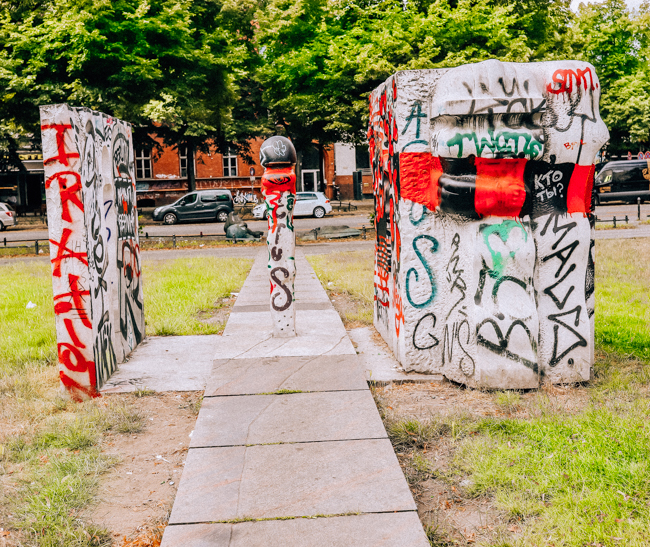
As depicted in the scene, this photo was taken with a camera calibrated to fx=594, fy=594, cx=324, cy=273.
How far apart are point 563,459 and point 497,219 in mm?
2017

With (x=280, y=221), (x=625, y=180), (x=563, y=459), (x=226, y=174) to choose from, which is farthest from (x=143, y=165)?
(x=563, y=459)

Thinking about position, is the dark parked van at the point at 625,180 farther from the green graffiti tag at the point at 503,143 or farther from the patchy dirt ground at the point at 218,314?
the green graffiti tag at the point at 503,143

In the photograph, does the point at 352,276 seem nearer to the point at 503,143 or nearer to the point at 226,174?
the point at 503,143

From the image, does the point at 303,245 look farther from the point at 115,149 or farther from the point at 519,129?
the point at 519,129

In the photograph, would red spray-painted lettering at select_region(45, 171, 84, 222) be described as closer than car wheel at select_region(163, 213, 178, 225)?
Yes

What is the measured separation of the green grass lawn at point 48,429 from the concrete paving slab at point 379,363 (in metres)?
1.89

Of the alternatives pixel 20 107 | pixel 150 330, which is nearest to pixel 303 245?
pixel 20 107

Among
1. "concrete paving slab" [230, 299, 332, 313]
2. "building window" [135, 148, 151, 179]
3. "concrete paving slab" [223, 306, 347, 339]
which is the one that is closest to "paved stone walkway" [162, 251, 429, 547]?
"concrete paving slab" [223, 306, 347, 339]

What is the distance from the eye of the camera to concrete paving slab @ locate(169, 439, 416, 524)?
298cm

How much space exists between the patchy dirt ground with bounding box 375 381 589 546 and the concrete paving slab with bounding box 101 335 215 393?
177cm

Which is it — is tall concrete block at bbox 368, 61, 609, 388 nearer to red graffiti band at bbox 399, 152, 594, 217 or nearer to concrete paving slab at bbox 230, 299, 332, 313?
red graffiti band at bbox 399, 152, 594, 217

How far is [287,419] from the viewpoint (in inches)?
161

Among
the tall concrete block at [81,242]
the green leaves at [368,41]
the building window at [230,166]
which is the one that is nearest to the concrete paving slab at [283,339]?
the tall concrete block at [81,242]

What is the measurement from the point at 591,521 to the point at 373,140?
4565 mm
